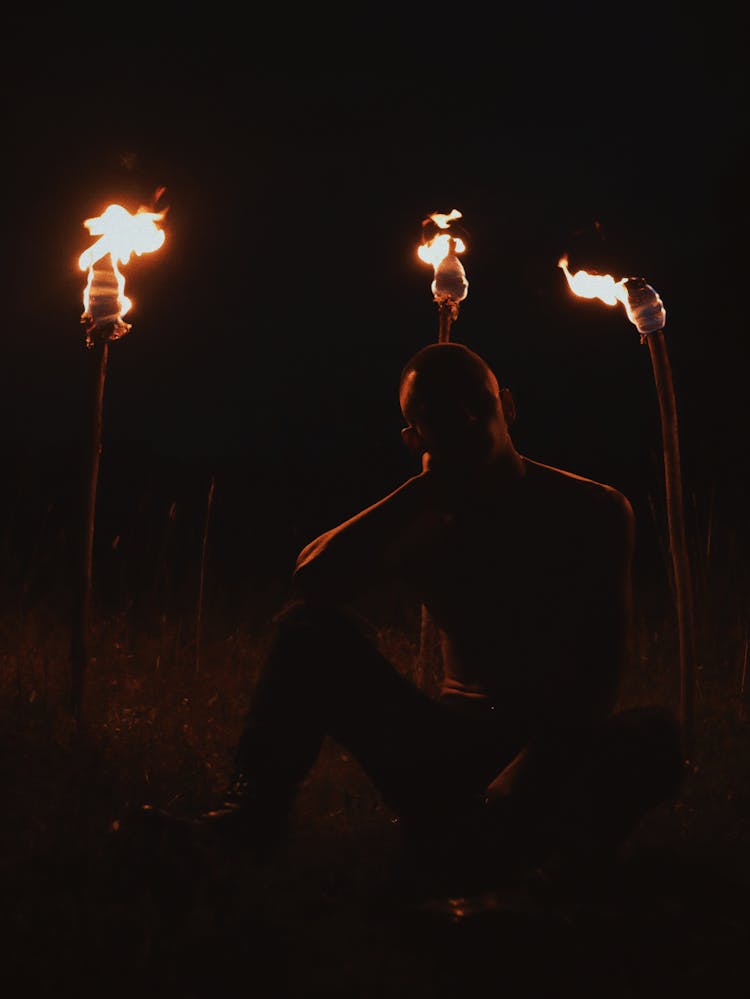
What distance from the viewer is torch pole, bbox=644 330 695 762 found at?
4742 millimetres

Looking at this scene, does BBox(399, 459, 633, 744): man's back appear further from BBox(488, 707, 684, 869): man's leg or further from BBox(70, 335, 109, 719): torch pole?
BBox(70, 335, 109, 719): torch pole

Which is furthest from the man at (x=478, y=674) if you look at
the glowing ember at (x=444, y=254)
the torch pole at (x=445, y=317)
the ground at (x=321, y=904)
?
the glowing ember at (x=444, y=254)

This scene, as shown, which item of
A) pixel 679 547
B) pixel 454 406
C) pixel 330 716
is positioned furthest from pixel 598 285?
pixel 330 716

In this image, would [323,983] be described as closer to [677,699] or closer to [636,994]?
[636,994]

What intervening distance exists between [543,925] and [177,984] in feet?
3.69

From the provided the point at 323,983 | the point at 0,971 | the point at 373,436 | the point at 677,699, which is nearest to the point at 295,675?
the point at 323,983

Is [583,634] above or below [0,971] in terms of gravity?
above

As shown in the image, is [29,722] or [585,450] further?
[585,450]

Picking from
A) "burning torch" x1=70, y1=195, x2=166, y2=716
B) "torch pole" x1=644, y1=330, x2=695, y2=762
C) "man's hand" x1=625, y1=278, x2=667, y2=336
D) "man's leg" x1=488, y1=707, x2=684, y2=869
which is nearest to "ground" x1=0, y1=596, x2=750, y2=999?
"man's leg" x1=488, y1=707, x2=684, y2=869

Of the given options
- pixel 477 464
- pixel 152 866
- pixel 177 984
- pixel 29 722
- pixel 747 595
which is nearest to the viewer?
pixel 177 984

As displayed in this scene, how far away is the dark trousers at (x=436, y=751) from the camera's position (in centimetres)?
321

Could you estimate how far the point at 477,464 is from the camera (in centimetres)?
346

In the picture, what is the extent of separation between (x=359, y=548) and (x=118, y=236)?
2656 millimetres

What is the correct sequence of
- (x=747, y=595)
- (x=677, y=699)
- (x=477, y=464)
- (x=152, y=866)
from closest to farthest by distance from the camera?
(x=152, y=866), (x=477, y=464), (x=677, y=699), (x=747, y=595)
